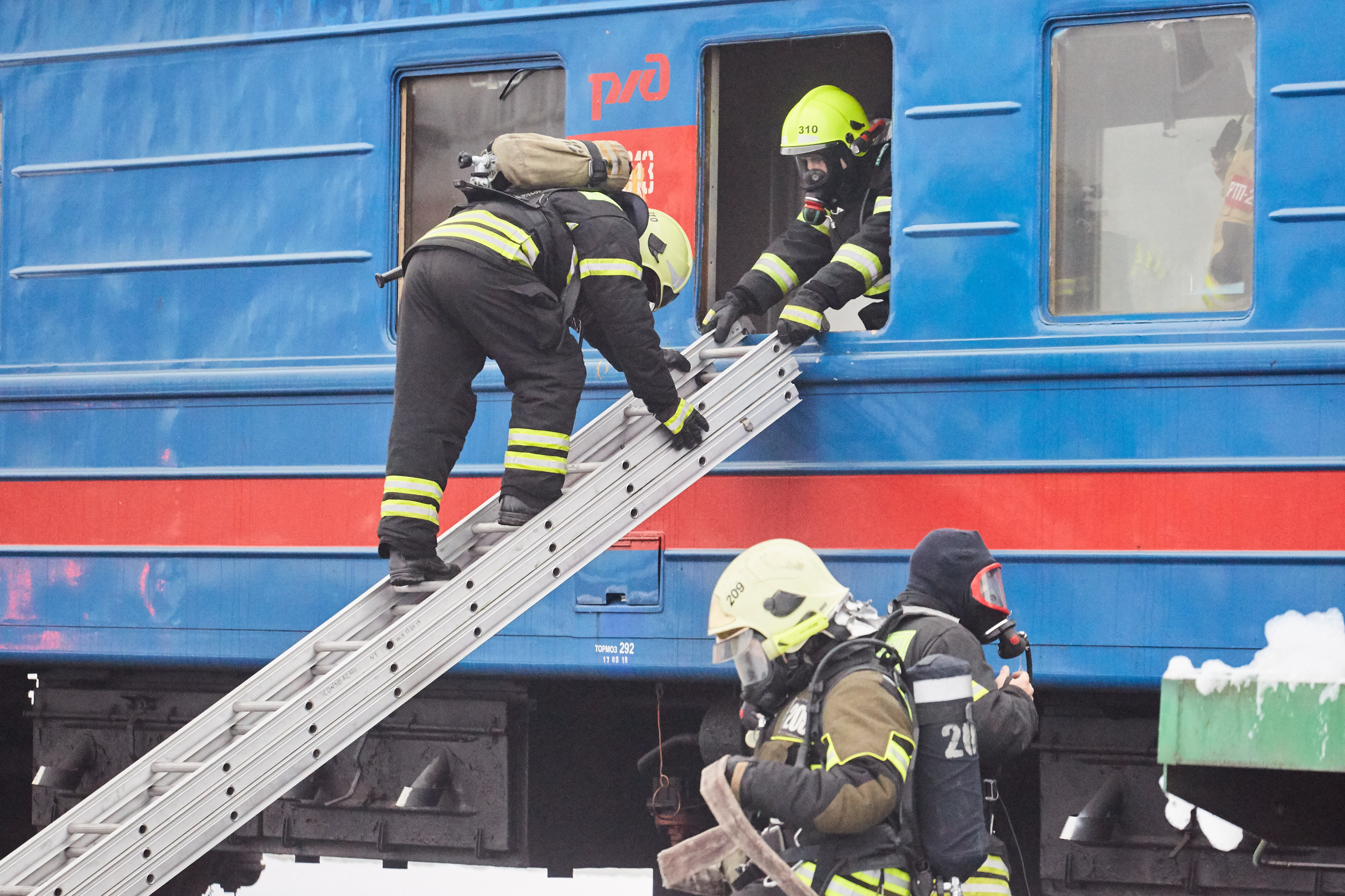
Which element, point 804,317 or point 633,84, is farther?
point 633,84

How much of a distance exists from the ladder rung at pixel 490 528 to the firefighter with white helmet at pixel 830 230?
936 millimetres

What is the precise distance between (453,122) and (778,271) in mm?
1212

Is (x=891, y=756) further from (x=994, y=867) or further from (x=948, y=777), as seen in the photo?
(x=994, y=867)

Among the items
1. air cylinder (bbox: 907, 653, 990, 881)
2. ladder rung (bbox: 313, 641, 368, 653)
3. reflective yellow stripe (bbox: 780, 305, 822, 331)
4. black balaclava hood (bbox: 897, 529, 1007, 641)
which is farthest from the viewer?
reflective yellow stripe (bbox: 780, 305, 822, 331)

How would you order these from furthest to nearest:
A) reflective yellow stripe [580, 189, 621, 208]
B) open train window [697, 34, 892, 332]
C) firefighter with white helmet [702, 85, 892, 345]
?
open train window [697, 34, 892, 332]
firefighter with white helmet [702, 85, 892, 345]
reflective yellow stripe [580, 189, 621, 208]

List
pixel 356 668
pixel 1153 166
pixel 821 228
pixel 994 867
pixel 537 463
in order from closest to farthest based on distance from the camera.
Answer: pixel 994 867, pixel 356 668, pixel 537 463, pixel 1153 166, pixel 821 228

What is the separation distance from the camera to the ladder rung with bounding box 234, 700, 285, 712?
172 inches

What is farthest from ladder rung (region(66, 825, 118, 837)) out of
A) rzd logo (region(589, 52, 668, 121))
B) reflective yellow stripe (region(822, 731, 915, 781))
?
rzd logo (region(589, 52, 668, 121))

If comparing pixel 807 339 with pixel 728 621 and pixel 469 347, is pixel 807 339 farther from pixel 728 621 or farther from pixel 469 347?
pixel 728 621

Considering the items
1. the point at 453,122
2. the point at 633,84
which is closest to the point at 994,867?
the point at 633,84

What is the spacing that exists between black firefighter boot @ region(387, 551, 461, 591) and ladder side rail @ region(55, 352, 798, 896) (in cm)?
17

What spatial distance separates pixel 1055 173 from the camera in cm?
477

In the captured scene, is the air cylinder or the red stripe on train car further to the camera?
the red stripe on train car

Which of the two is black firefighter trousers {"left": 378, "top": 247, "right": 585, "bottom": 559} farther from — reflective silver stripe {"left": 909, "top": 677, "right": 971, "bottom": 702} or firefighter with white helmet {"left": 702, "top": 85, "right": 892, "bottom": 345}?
reflective silver stripe {"left": 909, "top": 677, "right": 971, "bottom": 702}
